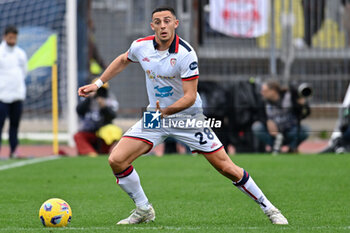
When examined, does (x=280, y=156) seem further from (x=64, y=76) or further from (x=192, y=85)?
(x=192, y=85)

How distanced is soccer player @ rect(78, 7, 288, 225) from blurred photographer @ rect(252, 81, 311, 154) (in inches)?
328

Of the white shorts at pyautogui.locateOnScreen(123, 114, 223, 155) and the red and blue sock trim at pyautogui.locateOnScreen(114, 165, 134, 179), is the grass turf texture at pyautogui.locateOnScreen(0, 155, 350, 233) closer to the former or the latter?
the red and blue sock trim at pyautogui.locateOnScreen(114, 165, 134, 179)

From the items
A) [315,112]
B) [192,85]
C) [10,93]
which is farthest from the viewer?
[315,112]

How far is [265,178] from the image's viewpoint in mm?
10555

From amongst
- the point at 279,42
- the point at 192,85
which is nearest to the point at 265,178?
the point at 192,85

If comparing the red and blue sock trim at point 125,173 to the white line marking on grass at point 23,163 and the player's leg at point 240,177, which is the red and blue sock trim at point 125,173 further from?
the white line marking on grass at point 23,163

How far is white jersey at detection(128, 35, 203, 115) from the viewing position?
21.3ft

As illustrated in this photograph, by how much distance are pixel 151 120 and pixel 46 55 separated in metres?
9.97

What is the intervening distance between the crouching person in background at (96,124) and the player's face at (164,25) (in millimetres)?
8428

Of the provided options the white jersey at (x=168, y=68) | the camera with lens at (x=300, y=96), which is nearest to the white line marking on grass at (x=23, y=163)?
the camera with lens at (x=300, y=96)

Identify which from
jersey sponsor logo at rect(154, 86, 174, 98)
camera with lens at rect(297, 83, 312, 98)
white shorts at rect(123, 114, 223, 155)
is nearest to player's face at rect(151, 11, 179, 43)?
jersey sponsor logo at rect(154, 86, 174, 98)

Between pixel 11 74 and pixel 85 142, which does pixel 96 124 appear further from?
pixel 11 74

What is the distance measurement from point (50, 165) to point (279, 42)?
717cm

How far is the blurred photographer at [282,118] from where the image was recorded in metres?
15.0
